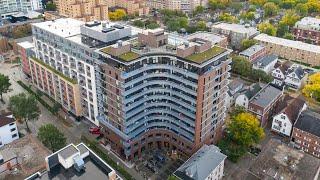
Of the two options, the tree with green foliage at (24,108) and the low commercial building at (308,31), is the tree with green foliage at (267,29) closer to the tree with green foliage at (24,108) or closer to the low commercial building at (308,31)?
the low commercial building at (308,31)

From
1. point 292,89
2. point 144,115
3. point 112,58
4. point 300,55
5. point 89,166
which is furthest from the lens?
point 300,55

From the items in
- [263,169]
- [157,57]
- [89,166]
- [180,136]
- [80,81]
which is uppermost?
[157,57]

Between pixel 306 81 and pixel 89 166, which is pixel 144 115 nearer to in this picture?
pixel 89 166

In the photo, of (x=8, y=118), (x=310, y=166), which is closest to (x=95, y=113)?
(x=8, y=118)

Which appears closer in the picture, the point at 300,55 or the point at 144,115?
the point at 144,115

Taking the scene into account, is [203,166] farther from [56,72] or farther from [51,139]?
[56,72]

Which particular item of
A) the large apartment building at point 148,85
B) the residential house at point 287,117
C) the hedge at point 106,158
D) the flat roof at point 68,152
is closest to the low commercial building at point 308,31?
the residential house at point 287,117
